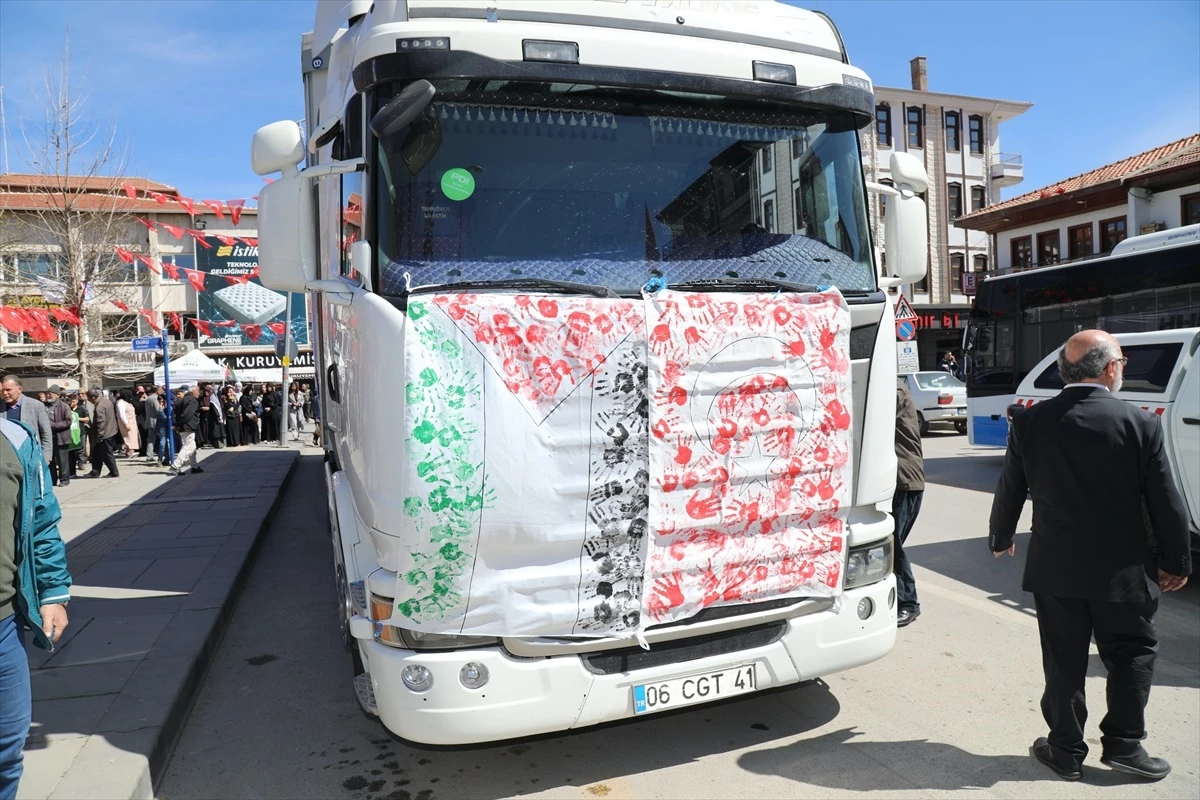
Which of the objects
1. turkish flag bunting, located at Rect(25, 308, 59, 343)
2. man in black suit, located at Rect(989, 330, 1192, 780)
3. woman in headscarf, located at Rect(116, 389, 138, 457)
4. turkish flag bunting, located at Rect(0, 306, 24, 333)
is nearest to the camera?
man in black suit, located at Rect(989, 330, 1192, 780)

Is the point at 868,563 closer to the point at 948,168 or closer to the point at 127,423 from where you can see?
the point at 127,423

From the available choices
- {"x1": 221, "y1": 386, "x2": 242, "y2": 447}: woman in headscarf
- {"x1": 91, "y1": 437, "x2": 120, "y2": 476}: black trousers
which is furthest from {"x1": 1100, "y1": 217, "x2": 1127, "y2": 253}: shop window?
{"x1": 91, "y1": 437, "x2": 120, "y2": 476}: black trousers

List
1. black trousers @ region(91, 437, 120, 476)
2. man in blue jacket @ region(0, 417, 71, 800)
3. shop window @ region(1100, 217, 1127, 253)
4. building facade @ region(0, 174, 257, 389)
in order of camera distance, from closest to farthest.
Answer: man in blue jacket @ region(0, 417, 71, 800), black trousers @ region(91, 437, 120, 476), building facade @ region(0, 174, 257, 389), shop window @ region(1100, 217, 1127, 253)

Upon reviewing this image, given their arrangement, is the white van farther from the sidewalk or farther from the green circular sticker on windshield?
the sidewalk

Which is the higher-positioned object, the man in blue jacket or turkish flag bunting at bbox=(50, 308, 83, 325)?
turkish flag bunting at bbox=(50, 308, 83, 325)

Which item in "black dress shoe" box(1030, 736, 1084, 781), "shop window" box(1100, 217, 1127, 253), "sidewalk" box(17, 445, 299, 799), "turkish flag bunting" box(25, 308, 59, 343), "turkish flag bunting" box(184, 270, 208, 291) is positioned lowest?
"black dress shoe" box(1030, 736, 1084, 781)

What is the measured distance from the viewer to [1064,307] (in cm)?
1417

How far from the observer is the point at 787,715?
Answer: 4.43 metres

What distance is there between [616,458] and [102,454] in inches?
650

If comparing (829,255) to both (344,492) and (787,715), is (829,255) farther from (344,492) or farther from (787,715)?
(344,492)

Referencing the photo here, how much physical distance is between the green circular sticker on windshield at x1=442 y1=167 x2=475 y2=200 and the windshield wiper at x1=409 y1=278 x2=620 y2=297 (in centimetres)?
42

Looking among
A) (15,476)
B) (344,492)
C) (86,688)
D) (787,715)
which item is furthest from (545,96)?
(86,688)

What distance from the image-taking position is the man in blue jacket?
9.53 feet

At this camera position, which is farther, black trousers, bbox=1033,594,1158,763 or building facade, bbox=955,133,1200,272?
building facade, bbox=955,133,1200,272
